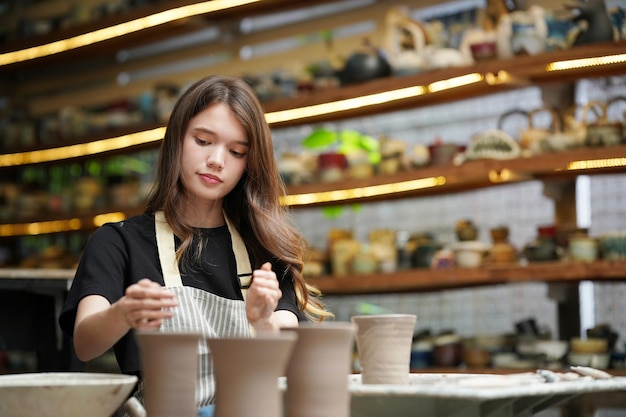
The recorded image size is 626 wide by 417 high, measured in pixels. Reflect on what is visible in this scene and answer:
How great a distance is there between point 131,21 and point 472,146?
94.0 inches

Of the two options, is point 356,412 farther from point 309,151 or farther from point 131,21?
point 131,21

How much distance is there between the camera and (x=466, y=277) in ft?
14.0

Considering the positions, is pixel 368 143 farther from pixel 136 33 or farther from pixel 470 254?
pixel 136 33

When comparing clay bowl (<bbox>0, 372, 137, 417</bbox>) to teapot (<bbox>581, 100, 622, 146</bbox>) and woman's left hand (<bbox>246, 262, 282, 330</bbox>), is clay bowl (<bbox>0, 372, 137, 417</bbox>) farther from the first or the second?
teapot (<bbox>581, 100, 622, 146</bbox>)

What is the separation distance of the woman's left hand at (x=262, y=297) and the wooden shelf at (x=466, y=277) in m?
2.49

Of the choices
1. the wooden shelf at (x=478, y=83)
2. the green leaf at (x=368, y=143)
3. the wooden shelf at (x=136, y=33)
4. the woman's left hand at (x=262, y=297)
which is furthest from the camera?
the wooden shelf at (x=136, y=33)

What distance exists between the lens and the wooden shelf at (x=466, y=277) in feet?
13.0

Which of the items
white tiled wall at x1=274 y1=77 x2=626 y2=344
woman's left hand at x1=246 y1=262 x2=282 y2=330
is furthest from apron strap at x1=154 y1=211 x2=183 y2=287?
white tiled wall at x1=274 y1=77 x2=626 y2=344

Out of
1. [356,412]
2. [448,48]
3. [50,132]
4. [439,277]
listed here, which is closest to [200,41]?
[50,132]

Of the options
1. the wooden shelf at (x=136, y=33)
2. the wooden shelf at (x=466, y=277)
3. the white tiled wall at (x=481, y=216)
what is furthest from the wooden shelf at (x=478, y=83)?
the wooden shelf at (x=466, y=277)

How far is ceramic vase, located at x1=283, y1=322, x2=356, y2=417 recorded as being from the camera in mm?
1433

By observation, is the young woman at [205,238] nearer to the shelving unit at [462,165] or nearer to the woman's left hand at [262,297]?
the woman's left hand at [262,297]

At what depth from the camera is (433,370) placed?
4391mm

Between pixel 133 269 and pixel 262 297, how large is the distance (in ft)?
1.59
